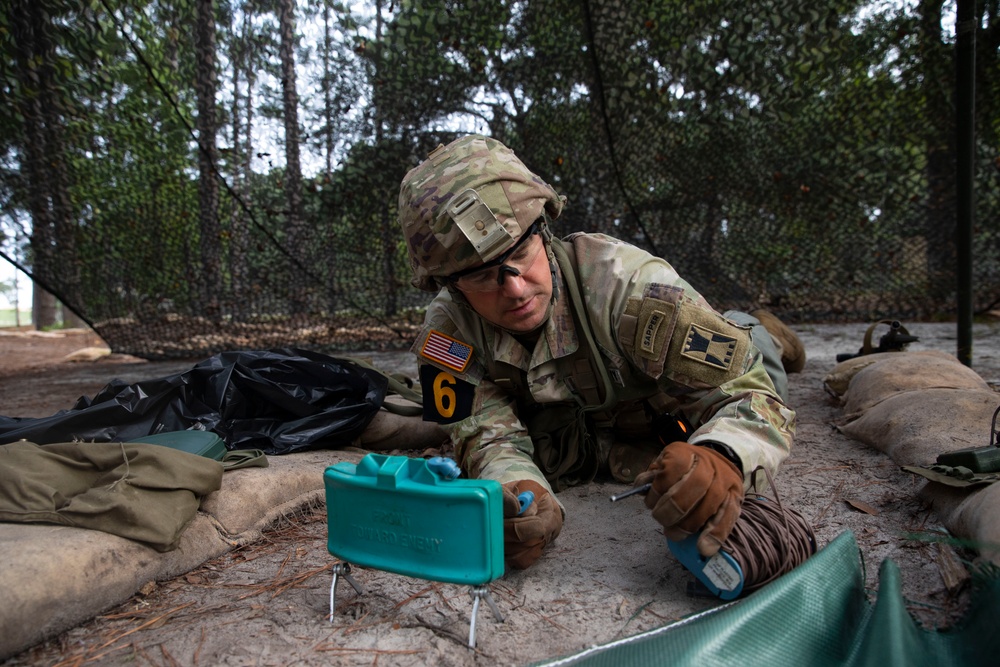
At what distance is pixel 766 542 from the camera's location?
1371mm

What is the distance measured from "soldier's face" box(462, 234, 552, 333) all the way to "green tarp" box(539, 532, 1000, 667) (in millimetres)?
861

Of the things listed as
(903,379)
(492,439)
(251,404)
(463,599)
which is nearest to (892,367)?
(903,379)

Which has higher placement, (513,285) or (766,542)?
(513,285)

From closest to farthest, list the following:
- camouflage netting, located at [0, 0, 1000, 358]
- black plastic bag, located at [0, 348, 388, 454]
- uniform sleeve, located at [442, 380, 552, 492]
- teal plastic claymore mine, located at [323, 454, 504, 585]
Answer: teal plastic claymore mine, located at [323, 454, 504, 585]
uniform sleeve, located at [442, 380, 552, 492]
black plastic bag, located at [0, 348, 388, 454]
camouflage netting, located at [0, 0, 1000, 358]

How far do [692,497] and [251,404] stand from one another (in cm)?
201

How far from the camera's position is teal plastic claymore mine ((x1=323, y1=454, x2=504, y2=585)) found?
3.97 feet

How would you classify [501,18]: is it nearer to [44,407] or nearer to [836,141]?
[836,141]

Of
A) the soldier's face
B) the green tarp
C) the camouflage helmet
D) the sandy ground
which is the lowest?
the sandy ground

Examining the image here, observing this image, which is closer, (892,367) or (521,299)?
(521,299)

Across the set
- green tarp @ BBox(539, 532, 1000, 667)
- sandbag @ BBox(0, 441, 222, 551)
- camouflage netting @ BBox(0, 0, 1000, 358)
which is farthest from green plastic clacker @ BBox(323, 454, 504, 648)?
camouflage netting @ BBox(0, 0, 1000, 358)

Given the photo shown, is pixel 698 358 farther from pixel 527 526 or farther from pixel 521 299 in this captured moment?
pixel 527 526

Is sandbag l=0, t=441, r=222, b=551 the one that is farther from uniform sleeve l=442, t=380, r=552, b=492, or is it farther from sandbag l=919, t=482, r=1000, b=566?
sandbag l=919, t=482, r=1000, b=566

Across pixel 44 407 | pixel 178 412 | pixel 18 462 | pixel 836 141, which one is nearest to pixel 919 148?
pixel 836 141

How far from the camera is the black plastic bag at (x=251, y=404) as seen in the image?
2.56 m
